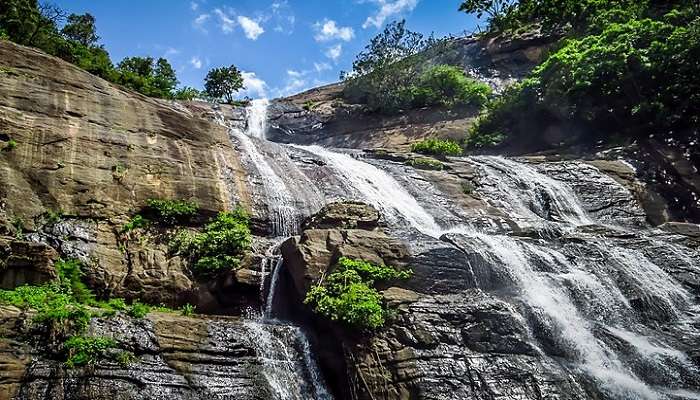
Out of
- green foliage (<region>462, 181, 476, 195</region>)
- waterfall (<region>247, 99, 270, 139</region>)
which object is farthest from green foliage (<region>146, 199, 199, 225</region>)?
waterfall (<region>247, 99, 270, 139</region>)

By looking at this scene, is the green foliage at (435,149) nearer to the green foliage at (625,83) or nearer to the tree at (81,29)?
the green foliage at (625,83)

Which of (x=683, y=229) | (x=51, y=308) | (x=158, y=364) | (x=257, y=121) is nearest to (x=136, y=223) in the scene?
(x=51, y=308)

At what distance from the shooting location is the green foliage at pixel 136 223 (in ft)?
44.9

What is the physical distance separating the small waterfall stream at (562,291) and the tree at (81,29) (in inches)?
876

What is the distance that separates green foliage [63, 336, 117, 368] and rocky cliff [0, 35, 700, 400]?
105 millimetres

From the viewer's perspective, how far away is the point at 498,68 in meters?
44.1

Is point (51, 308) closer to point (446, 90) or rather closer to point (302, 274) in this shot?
point (302, 274)

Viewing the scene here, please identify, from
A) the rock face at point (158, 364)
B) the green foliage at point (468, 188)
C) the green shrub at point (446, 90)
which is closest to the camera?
the rock face at point (158, 364)

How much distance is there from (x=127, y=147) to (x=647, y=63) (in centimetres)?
2310

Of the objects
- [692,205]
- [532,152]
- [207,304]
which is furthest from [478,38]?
[207,304]

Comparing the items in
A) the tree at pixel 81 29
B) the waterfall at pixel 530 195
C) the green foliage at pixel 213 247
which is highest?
the tree at pixel 81 29

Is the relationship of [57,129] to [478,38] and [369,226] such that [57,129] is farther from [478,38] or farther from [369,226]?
[478,38]

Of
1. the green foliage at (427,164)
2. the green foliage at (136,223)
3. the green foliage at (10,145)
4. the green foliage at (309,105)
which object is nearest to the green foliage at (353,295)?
the green foliage at (136,223)

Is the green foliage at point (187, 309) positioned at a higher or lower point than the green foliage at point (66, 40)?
lower
